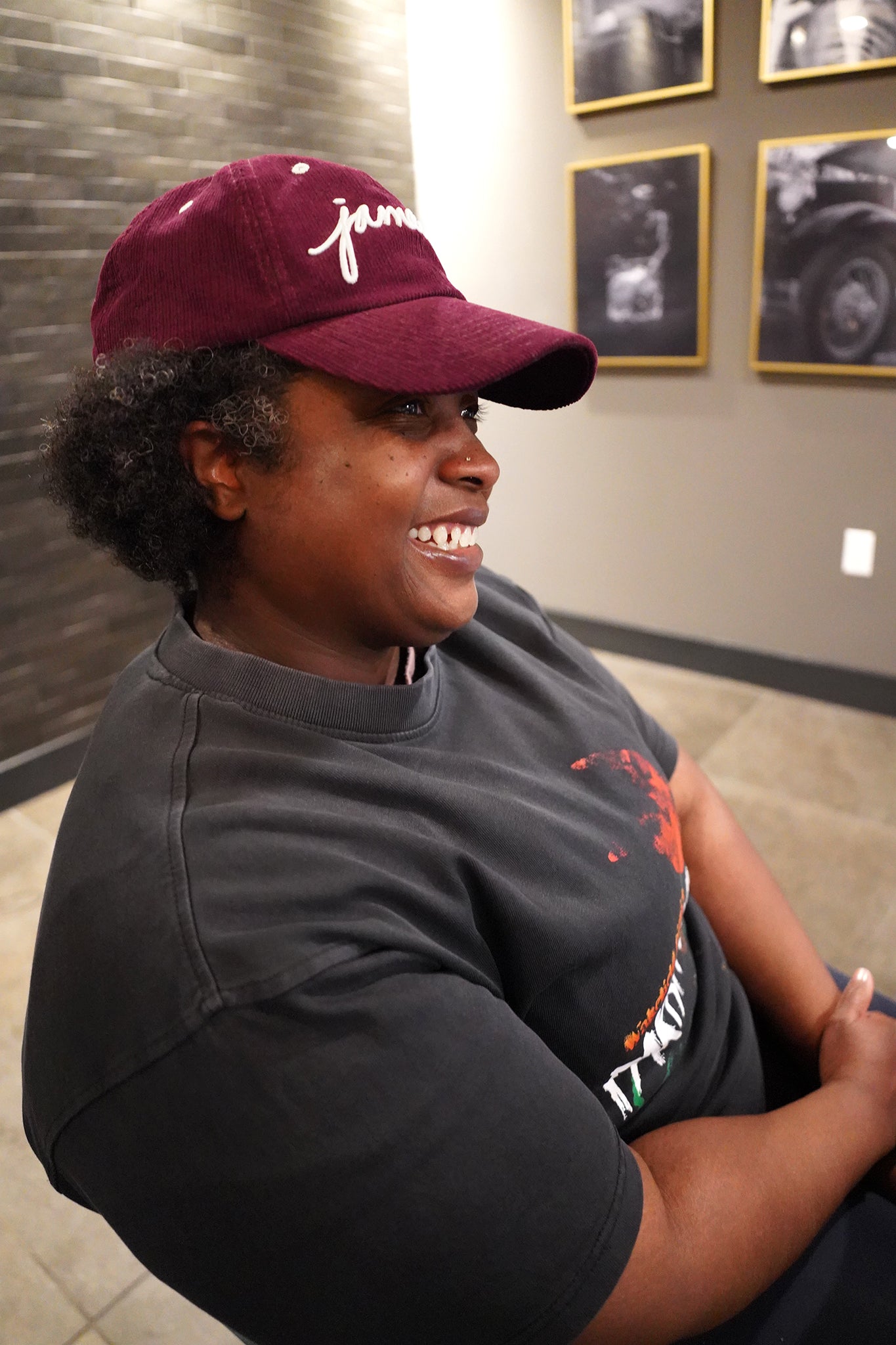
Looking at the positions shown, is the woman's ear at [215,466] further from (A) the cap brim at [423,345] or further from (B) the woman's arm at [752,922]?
(B) the woman's arm at [752,922]

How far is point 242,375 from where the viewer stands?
677 millimetres

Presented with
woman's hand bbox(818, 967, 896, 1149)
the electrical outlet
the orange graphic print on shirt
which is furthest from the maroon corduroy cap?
the electrical outlet

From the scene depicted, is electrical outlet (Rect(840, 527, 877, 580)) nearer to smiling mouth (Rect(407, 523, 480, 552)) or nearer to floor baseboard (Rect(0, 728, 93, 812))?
floor baseboard (Rect(0, 728, 93, 812))

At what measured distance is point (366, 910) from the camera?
1.92 ft

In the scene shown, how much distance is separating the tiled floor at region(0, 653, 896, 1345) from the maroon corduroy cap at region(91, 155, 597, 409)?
135cm

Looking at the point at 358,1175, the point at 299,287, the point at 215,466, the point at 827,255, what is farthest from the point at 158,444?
the point at 827,255

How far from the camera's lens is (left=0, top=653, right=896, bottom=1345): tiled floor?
4.55 feet

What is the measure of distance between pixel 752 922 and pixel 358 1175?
0.68 metres

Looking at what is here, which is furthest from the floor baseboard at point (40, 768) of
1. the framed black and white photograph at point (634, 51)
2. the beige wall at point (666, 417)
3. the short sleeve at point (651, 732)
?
the framed black and white photograph at point (634, 51)

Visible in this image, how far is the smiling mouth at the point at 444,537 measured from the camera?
73 centimetres

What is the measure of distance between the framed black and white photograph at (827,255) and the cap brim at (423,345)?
225cm

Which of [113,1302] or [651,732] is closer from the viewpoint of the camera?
[651,732]

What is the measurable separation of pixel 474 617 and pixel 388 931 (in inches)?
20.5

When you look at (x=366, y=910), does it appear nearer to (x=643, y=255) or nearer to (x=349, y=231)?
(x=349, y=231)
